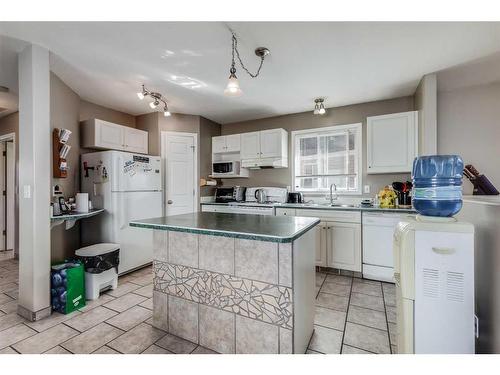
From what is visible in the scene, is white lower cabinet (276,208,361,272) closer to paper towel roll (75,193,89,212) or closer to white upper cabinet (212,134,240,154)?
white upper cabinet (212,134,240,154)

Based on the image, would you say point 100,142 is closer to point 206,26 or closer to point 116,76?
point 116,76

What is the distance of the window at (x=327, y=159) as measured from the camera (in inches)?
148

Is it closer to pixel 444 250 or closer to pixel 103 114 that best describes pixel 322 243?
pixel 444 250

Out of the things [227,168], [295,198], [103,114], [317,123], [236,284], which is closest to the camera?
[236,284]

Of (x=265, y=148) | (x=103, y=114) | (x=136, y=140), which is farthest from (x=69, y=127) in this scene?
(x=265, y=148)

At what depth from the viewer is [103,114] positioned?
12.4 feet

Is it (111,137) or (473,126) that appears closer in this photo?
(473,126)

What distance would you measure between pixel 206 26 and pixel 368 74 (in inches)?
76.9

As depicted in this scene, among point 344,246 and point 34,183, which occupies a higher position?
point 34,183

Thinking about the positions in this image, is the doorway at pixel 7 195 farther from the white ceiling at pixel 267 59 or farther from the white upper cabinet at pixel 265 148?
the white upper cabinet at pixel 265 148

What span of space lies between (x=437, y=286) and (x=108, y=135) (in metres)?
3.98

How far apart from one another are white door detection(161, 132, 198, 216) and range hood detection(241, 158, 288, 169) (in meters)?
0.98

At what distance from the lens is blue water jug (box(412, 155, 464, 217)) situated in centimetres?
139
